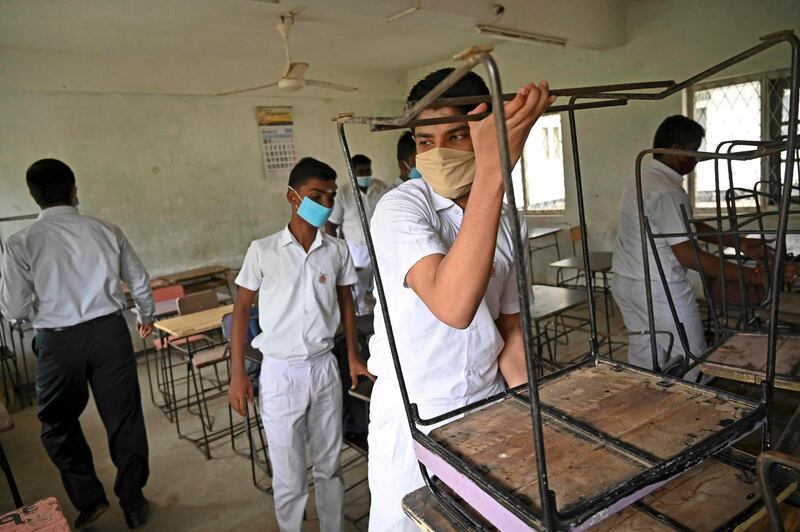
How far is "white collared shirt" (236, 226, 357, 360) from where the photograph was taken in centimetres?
199

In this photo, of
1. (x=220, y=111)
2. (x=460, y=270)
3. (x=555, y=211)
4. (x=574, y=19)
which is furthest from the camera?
(x=555, y=211)

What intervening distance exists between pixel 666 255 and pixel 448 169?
1.92 m

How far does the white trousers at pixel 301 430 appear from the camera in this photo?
198 centimetres

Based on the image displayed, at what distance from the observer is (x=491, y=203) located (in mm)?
652

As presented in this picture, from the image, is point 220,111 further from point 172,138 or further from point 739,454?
point 739,454

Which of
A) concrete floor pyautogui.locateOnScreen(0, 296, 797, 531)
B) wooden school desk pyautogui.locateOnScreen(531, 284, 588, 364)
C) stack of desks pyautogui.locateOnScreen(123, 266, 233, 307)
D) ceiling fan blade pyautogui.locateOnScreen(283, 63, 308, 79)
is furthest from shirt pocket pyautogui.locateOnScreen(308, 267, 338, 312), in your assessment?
stack of desks pyautogui.locateOnScreen(123, 266, 233, 307)

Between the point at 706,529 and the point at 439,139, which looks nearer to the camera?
the point at 706,529

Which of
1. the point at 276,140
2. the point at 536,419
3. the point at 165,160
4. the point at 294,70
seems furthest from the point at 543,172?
the point at 536,419

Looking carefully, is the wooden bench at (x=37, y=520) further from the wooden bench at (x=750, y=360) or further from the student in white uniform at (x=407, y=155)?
the student in white uniform at (x=407, y=155)

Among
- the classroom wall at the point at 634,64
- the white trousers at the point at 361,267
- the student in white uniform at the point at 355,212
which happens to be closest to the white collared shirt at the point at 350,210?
the student in white uniform at the point at 355,212

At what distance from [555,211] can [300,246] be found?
4706 millimetres

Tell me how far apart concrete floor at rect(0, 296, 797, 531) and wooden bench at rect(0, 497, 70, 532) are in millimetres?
1260

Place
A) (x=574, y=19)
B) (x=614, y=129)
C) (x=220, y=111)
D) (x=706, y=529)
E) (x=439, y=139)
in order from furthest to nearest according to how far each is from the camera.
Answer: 1. (x=220, y=111)
2. (x=614, y=129)
3. (x=574, y=19)
4. (x=439, y=139)
5. (x=706, y=529)

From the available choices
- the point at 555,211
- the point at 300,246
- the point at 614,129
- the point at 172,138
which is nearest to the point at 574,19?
the point at 614,129
